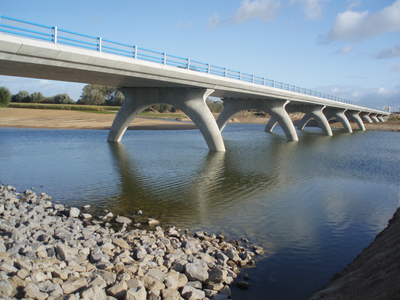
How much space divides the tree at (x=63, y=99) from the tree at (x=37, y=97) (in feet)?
12.6

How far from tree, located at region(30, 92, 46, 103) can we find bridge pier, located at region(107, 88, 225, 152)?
221ft

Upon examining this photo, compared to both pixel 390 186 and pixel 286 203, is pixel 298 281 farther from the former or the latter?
pixel 390 186

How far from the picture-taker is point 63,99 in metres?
92.3

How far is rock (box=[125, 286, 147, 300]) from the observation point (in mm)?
5500

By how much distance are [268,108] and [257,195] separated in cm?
2850

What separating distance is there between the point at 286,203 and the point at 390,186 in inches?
275

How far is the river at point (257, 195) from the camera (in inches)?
311

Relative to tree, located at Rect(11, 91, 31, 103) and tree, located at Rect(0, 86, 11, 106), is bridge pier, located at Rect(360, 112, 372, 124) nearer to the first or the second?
tree, located at Rect(0, 86, 11, 106)

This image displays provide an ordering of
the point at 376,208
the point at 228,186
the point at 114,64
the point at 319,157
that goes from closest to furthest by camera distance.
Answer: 1. the point at 376,208
2. the point at 228,186
3. the point at 114,64
4. the point at 319,157

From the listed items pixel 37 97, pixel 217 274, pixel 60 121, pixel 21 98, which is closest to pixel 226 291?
pixel 217 274

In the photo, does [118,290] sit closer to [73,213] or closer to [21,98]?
[73,213]

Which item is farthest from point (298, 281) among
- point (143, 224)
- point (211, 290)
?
point (143, 224)

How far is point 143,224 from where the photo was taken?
32.4ft

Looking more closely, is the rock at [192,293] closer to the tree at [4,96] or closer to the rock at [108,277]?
the rock at [108,277]
